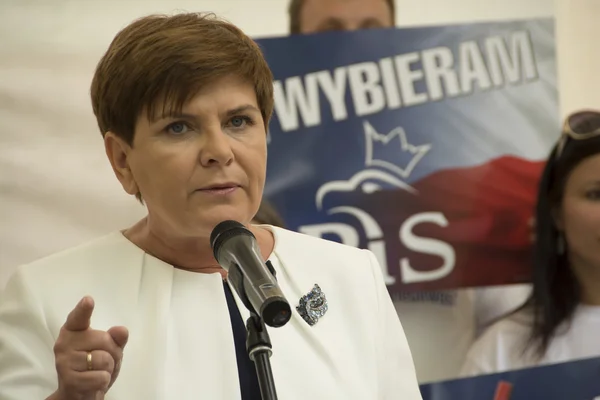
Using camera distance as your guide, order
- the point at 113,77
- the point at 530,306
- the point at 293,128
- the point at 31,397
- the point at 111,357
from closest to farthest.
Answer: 1. the point at 111,357
2. the point at 31,397
3. the point at 113,77
4. the point at 293,128
5. the point at 530,306

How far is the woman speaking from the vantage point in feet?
5.01

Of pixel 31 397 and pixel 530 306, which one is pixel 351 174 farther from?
pixel 31 397

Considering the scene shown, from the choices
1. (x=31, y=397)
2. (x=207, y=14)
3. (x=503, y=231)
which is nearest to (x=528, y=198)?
(x=503, y=231)

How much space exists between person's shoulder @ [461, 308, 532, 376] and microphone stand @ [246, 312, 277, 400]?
1743mm

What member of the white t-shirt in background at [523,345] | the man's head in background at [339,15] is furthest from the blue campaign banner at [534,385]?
the man's head in background at [339,15]

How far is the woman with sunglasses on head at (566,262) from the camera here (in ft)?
9.38

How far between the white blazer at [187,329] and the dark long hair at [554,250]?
4.09ft

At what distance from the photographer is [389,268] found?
107 inches

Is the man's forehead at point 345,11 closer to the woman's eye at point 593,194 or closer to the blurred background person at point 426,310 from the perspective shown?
the blurred background person at point 426,310

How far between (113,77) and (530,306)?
1.80 m

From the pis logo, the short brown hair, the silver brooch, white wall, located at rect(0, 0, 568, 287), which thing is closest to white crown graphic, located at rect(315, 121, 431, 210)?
the pis logo

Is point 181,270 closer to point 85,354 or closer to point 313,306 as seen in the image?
point 313,306

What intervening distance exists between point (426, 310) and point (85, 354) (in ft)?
5.48

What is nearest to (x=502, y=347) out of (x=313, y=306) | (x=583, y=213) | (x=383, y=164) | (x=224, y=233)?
(x=583, y=213)
